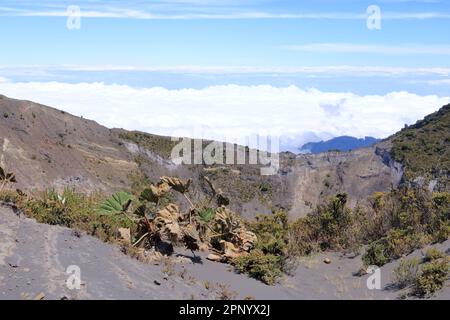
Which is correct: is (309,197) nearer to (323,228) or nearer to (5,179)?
(323,228)

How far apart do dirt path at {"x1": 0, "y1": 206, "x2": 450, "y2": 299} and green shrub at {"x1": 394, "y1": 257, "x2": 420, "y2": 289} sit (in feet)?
0.93

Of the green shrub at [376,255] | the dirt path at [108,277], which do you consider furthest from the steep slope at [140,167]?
the dirt path at [108,277]

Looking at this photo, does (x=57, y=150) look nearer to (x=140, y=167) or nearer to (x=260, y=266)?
(x=140, y=167)

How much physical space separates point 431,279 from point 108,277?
5546 millimetres

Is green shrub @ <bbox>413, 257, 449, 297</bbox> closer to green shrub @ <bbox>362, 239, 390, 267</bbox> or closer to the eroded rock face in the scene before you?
green shrub @ <bbox>362, 239, 390, 267</bbox>

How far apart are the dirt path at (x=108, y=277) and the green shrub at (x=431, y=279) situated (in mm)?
165

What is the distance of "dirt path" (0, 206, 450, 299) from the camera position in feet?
24.1

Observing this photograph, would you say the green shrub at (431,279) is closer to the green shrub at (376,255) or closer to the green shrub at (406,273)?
the green shrub at (406,273)

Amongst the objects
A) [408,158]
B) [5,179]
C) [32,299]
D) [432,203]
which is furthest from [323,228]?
[408,158]

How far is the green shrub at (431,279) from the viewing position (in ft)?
31.6

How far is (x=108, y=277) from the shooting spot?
26.2 feet

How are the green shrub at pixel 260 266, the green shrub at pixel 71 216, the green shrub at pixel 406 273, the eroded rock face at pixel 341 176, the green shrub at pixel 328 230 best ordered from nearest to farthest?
the green shrub at pixel 260 266, the green shrub at pixel 71 216, the green shrub at pixel 406 273, the green shrub at pixel 328 230, the eroded rock face at pixel 341 176

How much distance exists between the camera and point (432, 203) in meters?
14.0
